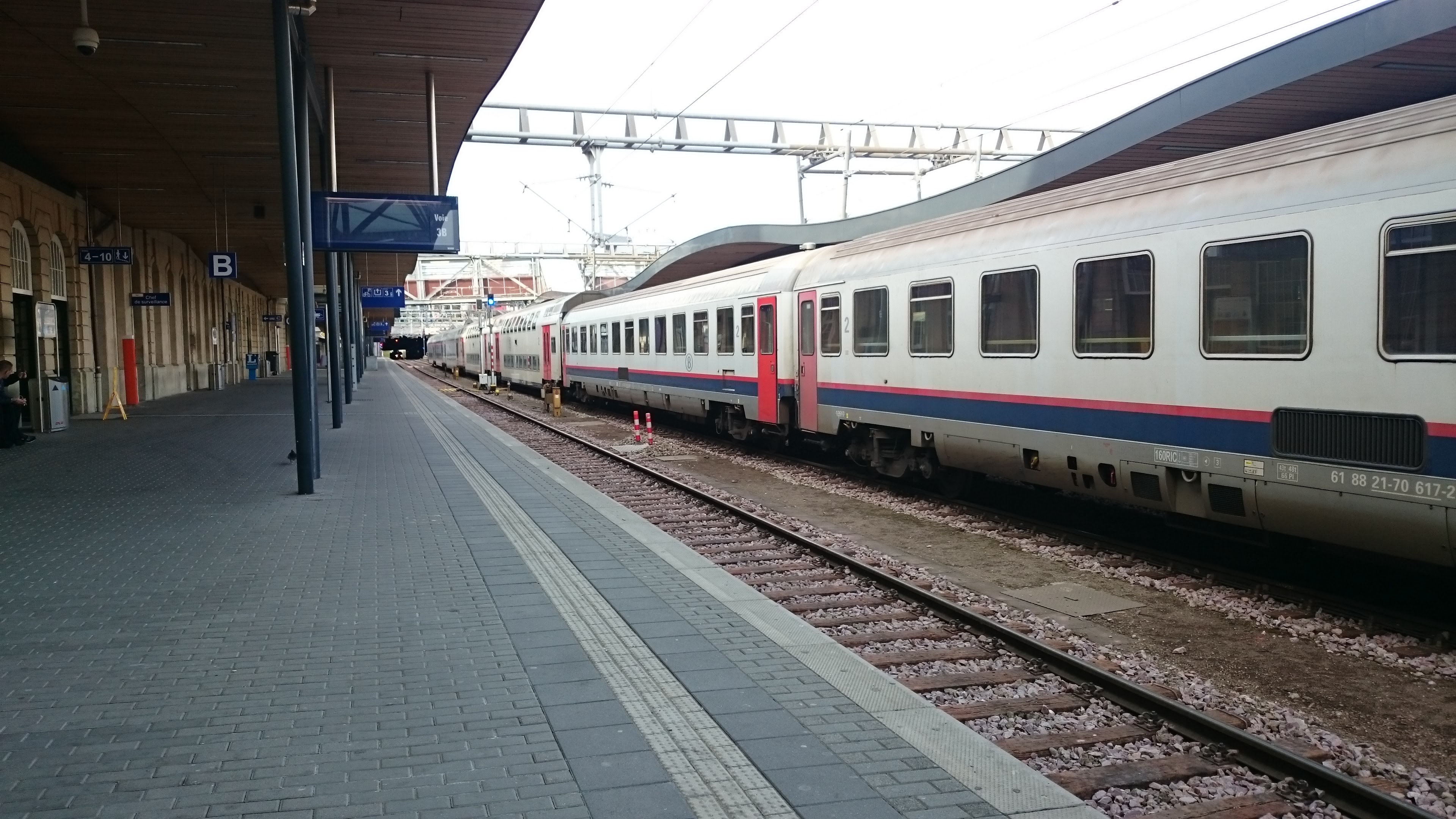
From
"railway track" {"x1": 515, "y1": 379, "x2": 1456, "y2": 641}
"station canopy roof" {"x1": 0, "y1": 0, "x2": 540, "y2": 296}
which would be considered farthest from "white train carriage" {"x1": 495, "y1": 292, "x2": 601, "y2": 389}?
"railway track" {"x1": 515, "y1": 379, "x2": 1456, "y2": 641}

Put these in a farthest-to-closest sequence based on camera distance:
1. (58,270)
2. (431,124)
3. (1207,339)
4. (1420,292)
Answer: (58,270), (431,124), (1207,339), (1420,292)

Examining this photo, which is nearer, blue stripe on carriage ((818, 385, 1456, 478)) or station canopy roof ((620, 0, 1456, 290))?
blue stripe on carriage ((818, 385, 1456, 478))

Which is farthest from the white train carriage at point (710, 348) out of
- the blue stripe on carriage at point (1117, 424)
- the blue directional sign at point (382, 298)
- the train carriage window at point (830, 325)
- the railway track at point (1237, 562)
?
the blue directional sign at point (382, 298)

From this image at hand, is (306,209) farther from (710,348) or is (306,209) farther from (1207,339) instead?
(1207,339)

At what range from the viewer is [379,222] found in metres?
15.5

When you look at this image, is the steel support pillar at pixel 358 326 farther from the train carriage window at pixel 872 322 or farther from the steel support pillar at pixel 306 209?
the train carriage window at pixel 872 322

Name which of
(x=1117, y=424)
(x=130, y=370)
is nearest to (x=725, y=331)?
(x=1117, y=424)

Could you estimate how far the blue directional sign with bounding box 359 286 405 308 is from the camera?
136 ft

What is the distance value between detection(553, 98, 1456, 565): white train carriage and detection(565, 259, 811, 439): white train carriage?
98.5 inches

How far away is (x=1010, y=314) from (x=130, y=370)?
83.0 feet

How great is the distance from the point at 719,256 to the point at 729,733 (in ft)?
89.3

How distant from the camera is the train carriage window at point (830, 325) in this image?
46.3ft

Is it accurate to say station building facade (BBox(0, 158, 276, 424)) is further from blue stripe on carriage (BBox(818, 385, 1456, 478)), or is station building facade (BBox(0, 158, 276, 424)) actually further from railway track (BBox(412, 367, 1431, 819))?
railway track (BBox(412, 367, 1431, 819))

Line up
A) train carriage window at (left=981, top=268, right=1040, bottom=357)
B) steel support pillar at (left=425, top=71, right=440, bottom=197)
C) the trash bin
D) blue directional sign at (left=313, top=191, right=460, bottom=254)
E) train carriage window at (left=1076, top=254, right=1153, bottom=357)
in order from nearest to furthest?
train carriage window at (left=1076, top=254, right=1153, bottom=357), train carriage window at (left=981, top=268, right=1040, bottom=357), blue directional sign at (left=313, top=191, right=460, bottom=254), steel support pillar at (left=425, top=71, right=440, bottom=197), the trash bin
